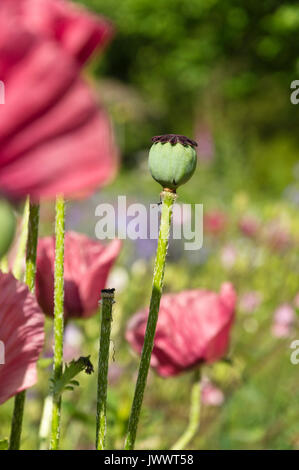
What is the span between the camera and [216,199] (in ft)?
12.8

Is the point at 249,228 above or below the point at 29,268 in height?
above

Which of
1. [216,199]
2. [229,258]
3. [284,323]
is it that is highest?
[216,199]

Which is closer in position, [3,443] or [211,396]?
[3,443]

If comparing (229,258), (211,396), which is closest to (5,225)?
(211,396)

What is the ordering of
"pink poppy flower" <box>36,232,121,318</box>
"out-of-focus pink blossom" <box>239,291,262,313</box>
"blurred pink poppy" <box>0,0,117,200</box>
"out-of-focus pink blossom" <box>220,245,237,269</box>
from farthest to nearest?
"out-of-focus pink blossom" <box>220,245,237,269</box>, "out-of-focus pink blossom" <box>239,291,262,313</box>, "pink poppy flower" <box>36,232,121,318</box>, "blurred pink poppy" <box>0,0,117,200</box>

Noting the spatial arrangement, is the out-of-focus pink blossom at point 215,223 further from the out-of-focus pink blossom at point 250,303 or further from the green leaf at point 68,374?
the green leaf at point 68,374

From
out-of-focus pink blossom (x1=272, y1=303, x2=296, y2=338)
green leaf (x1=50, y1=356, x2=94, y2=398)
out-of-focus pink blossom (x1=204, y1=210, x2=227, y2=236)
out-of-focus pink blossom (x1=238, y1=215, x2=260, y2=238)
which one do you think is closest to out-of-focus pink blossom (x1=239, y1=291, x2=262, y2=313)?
out-of-focus pink blossom (x1=272, y1=303, x2=296, y2=338)

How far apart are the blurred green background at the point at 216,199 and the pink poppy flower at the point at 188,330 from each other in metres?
0.04

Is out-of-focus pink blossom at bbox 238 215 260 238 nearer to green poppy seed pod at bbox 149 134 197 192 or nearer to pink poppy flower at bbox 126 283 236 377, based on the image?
pink poppy flower at bbox 126 283 236 377

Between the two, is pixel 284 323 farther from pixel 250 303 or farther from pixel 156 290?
pixel 156 290

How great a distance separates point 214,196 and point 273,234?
2.81 m

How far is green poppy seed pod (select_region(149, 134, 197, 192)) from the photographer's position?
0.75ft

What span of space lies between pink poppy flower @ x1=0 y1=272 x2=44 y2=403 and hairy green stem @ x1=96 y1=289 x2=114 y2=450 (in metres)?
0.02

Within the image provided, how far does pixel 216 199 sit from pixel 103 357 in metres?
3.69
